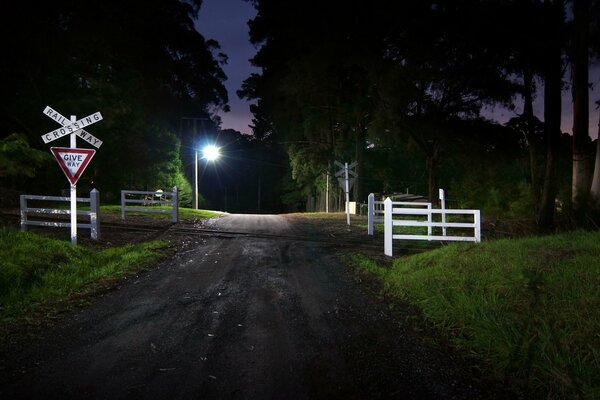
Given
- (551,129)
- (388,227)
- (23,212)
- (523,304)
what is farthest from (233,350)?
(551,129)

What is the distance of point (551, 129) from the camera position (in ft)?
48.5

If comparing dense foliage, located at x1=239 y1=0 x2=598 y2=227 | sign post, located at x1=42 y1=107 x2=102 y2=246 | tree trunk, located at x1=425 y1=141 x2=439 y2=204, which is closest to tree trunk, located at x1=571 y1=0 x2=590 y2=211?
dense foliage, located at x1=239 y1=0 x2=598 y2=227

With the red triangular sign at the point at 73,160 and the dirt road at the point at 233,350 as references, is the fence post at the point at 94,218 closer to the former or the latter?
the red triangular sign at the point at 73,160

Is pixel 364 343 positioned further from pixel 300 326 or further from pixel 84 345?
pixel 84 345

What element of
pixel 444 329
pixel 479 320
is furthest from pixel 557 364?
pixel 444 329

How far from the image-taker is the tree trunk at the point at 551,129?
47.8 feet

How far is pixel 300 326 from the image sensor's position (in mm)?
4789

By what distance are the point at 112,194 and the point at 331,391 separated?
3348 cm

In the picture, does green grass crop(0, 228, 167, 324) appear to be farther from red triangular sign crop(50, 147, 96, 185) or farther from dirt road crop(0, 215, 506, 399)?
red triangular sign crop(50, 147, 96, 185)

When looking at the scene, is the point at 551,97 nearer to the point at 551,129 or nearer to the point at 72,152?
the point at 551,129

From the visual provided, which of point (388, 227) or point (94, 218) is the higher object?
point (94, 218)

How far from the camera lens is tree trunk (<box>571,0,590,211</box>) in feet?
47.3

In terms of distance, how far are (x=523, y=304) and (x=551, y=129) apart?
1254 centimetres

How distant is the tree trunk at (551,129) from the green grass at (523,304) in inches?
292
